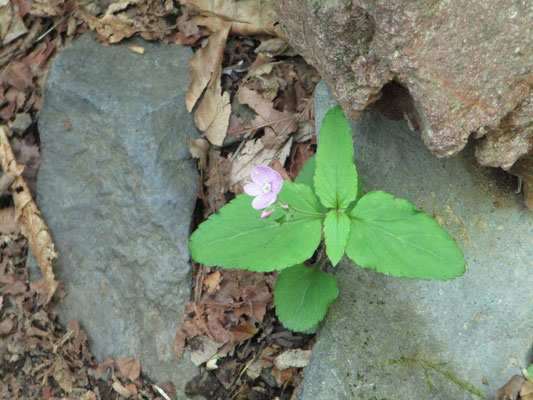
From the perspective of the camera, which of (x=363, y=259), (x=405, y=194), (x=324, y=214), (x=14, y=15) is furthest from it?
(x=14, y=15)

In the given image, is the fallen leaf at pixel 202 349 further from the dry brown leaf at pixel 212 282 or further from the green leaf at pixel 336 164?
the green leaf at pixel 336 164

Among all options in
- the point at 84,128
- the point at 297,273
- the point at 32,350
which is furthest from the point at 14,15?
the point at 297,273

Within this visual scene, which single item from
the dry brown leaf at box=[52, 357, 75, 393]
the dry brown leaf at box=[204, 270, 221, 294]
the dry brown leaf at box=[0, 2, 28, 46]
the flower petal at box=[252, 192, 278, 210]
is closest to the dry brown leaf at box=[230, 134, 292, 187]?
the dry brown leaf at box=[204, 270, 221, 294]

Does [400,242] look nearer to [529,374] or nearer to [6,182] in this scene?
[529,374]

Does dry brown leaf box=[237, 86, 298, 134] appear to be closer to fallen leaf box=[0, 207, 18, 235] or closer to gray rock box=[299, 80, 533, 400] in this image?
gray rock box=[299, 80, 533, 400]

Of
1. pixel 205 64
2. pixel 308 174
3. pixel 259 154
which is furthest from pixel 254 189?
pixel 205 64

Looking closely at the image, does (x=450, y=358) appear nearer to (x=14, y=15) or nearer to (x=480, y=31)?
(x=480, y=31)
